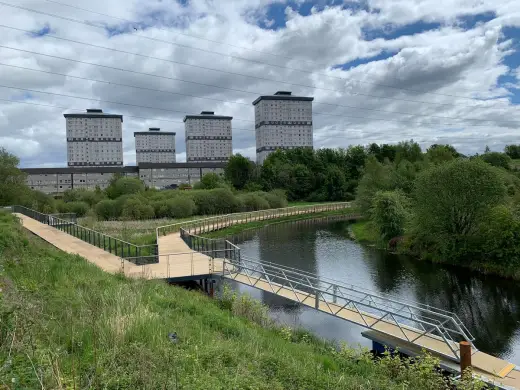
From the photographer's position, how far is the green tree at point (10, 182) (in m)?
46.3

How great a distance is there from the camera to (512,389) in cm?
860

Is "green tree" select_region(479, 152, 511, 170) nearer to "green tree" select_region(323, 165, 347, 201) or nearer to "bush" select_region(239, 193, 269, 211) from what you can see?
"green tree" select_region(323, 165, 347, 201)

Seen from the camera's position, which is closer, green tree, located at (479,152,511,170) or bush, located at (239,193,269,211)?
bush, located at (239,193,269,211)

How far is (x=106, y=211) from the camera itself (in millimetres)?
49656

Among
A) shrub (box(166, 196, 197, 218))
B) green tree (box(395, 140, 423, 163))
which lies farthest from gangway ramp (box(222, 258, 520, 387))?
green tree (box(395, 140, 423, 163))

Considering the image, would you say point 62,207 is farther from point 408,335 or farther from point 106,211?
point 408,335

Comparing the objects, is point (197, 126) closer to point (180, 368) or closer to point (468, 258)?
point (468, 258)

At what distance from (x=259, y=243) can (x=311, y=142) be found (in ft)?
381

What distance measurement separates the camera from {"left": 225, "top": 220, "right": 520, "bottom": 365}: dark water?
14328 millimetres

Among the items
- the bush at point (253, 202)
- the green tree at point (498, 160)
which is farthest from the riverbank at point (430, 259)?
the green tree at point (498, 160)

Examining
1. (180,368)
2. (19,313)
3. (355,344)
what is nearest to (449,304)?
(355,344)

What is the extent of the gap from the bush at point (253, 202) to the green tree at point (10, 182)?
27925 mm

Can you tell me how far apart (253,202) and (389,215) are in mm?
32354

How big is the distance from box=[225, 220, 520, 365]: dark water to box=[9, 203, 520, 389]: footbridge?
87cm
